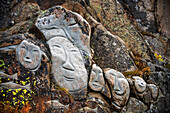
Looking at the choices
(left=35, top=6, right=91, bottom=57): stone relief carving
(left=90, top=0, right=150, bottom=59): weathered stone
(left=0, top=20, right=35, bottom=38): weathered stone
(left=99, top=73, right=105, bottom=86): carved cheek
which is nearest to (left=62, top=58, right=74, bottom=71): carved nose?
(left=35, top=6, right=91, bottom=57): stone relief carving

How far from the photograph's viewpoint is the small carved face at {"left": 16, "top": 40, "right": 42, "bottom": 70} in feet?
8.49

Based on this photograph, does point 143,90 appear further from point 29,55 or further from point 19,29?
point 19,29

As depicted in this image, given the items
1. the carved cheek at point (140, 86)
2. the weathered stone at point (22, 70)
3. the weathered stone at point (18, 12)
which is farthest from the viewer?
the carved cheek at point (140, 86)

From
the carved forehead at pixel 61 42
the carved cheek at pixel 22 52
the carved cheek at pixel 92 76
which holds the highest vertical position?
the carved forehead at pixel 61 42

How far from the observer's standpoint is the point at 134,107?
3.52 meters

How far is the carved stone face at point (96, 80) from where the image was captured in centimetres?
316

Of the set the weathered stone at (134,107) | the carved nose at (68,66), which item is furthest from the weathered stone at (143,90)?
the carved nose at (68,66)

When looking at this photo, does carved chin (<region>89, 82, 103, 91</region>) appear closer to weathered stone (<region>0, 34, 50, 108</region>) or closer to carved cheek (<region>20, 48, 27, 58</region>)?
weathered stone (<region>0, 34, 50, 108</region>)

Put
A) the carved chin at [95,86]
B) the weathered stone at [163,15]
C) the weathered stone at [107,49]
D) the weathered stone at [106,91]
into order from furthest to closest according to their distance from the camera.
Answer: the weathered stone at [163,15], the weathered stone at [107,49], the weathered stone at [106,91], the carved chin at [95,86]

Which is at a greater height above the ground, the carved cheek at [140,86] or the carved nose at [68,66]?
the carved nose at [68,66]

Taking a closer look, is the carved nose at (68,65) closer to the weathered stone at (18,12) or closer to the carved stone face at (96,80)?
the carved stone face at (96,80)

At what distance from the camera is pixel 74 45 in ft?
10.4

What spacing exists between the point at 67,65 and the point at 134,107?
5.98ft

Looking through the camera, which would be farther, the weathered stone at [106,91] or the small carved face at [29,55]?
the weathered stone at [106,91]
